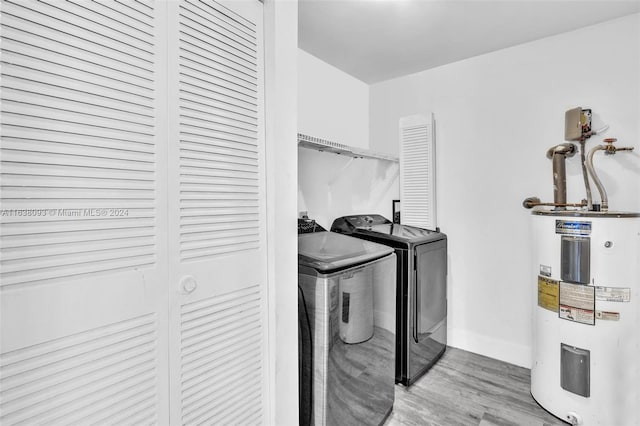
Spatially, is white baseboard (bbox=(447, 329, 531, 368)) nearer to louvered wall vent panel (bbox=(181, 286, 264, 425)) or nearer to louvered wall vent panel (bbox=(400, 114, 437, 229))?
louvered wall vent panel (bbox=(400, 114, 437, 229))

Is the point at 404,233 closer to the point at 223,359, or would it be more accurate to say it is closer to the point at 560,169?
the point at 560,169

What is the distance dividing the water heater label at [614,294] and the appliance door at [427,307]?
41.3 inches

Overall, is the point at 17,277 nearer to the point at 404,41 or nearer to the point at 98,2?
the point at 98,2

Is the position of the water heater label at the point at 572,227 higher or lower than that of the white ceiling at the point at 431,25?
lower

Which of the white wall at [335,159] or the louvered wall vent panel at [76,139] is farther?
the white wall at [335,159]

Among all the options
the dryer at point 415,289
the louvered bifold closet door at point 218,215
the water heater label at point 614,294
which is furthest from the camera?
the dryer at point 415,289

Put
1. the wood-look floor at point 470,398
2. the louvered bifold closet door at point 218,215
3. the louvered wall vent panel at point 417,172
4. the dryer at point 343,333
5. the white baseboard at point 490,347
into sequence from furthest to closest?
the louvered wall vent panel at point 417,172 < the white baseboard at point 490,347 < the wood-look floor at point 470,398 < the dryer at point 343,333 < the louvered bifold closet door at point 218,215

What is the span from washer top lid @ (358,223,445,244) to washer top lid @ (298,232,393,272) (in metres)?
0.41

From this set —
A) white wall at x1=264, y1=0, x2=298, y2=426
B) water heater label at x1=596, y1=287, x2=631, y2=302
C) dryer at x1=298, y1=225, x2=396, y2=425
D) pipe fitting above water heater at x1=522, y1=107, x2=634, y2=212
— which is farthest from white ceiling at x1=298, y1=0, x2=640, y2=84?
water heater label at x1=596, y1=287, x2=631, y2=302

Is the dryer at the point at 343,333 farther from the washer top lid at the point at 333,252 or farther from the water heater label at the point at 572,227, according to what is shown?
the water heater label at the point at 572,227

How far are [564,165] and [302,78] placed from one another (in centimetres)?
216

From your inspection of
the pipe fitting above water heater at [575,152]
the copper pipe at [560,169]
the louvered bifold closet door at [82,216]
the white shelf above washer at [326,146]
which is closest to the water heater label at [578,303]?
the pipe fitting above water heater at [575,152]

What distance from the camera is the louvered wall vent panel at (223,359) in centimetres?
116

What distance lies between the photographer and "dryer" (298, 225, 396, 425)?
159 centimetres
